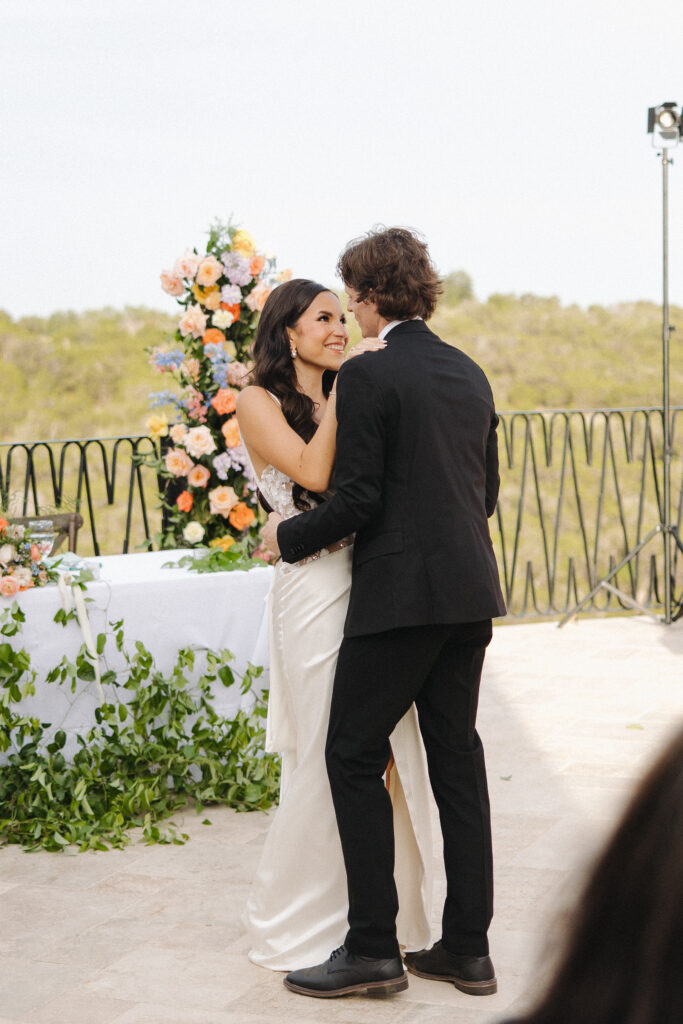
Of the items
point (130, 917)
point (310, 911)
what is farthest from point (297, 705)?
point (130, 917)

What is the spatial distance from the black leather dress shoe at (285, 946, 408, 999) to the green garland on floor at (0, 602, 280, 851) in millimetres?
1102

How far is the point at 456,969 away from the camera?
2.60 m

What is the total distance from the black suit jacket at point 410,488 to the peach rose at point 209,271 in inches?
67.9

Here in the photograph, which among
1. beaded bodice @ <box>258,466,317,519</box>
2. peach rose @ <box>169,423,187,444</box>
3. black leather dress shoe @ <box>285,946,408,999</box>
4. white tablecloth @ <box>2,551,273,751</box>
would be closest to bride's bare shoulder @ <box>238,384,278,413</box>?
beaded bodice @ <box>258,466,317,519</box>

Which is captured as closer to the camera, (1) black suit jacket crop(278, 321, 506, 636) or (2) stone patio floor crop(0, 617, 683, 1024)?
(1) black suit jacket crop(278, 321, 506, 636)

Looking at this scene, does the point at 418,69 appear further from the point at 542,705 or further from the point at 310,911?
the point at 310,911

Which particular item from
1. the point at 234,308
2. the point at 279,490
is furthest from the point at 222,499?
the point at 279,490

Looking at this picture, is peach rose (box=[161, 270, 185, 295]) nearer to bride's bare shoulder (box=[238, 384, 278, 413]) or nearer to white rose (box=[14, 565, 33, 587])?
white rose (box=[14, 565, 33, 587])

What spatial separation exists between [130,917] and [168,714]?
0.82m

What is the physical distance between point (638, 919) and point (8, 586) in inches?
126

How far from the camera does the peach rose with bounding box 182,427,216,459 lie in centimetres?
394

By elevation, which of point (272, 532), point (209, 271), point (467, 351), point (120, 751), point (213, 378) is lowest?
point (120, 751)

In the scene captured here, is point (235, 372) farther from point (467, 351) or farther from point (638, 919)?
point (467, 351)

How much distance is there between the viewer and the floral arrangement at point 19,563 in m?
3.50
